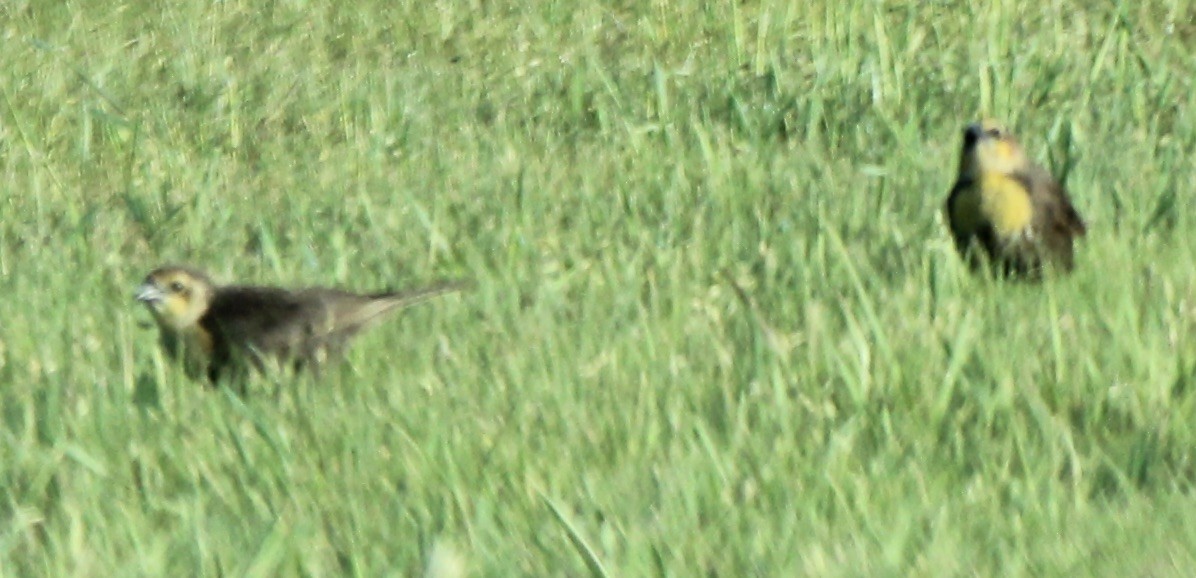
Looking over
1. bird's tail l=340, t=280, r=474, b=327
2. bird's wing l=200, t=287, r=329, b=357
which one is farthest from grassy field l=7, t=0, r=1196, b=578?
bird's wing l=200, t=287, r=329, b=357

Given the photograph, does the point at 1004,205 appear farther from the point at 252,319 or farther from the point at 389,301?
the point at 252,319

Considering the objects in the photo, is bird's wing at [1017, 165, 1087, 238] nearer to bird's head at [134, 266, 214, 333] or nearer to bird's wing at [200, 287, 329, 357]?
bird's wing at [200, 287, 329, 357]

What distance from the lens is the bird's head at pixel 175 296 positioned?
5914 millimetres

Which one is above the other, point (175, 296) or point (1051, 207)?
point (175, 296)

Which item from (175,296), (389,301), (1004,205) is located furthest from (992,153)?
(175,296)

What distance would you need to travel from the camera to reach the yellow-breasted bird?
19.8 feet

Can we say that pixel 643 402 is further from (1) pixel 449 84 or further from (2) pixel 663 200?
(1) pixel 449 84

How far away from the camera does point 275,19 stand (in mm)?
9539

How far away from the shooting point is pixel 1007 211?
6.18 metres

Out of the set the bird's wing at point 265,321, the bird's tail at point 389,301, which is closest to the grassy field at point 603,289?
the bird's tail at point 389,301

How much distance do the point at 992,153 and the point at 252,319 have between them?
2.31 m

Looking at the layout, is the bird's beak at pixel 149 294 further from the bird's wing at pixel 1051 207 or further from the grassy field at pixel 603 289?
the bird's wing at pixel 1051 207

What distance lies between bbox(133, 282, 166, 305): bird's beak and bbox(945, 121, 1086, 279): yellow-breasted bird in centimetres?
236

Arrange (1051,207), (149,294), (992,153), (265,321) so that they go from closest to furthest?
(265,321) → (149,294) → (1051,207) → (992,153)
